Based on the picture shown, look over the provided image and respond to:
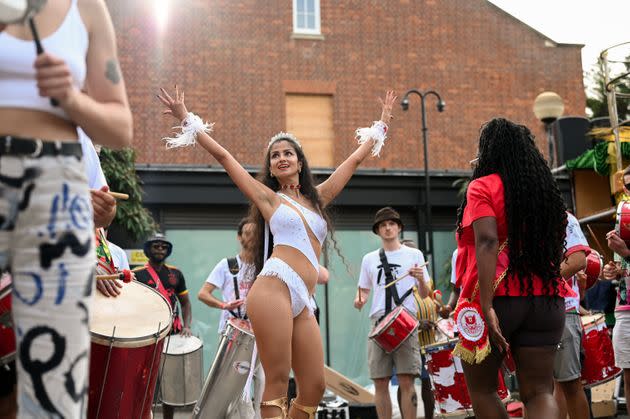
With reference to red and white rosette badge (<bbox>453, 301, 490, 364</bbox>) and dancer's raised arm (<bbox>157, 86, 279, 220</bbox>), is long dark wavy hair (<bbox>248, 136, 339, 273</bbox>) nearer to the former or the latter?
dancer's raised arm (<bbox>157, 86, 279, 220</bbox>)

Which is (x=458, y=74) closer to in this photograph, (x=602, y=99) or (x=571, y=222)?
(x=602, y=99)

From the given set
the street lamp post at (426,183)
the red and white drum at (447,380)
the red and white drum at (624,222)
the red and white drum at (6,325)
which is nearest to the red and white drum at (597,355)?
the red and white drum at (447,380)

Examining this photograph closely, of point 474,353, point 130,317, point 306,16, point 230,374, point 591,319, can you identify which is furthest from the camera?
point 306,16

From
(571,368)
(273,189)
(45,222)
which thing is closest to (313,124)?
(571,368)

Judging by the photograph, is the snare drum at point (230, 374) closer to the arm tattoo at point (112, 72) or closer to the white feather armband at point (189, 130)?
the white feather armband at point (189, 130)

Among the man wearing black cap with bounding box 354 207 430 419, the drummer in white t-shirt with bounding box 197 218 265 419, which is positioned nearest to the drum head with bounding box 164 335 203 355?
the drummer in white t-shirt with bounding box 197 218 265 419

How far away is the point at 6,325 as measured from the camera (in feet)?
10.9

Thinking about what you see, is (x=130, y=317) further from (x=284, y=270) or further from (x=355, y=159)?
(x=355, y=159)

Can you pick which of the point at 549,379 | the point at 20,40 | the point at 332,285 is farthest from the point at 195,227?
the point at 20,40

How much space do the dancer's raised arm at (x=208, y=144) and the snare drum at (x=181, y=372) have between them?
13.6 feet

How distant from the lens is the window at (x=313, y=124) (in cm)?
2147

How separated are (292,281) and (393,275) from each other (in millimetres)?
4527

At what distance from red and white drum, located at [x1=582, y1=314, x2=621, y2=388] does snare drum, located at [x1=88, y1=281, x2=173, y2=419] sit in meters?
4.68

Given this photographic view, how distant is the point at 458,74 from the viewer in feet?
76.6
